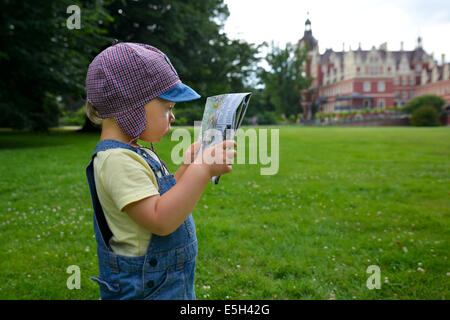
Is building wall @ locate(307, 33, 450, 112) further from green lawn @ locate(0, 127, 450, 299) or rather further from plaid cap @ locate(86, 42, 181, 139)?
plaid cap @ locate(86, 42, 181, 139)

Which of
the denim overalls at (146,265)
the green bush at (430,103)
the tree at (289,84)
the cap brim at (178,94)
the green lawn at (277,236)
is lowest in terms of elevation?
the green lawn at (277,236)

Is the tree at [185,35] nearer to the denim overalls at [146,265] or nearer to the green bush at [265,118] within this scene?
the denim overalls at [146,265]

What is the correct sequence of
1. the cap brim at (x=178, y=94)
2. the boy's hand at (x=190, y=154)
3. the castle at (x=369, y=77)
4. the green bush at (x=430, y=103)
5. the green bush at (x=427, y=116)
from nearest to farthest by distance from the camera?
1. the cap brim at (x=178, y=94)
2. the boy's hand at (x=190, y=154)
3. the green bush at (x=427, y=116)
4. the green bush at (x=430, y=103)
5. the castle at (x=369, y=77)

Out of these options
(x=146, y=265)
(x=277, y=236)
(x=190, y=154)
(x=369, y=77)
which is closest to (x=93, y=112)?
(x=190, y=154)

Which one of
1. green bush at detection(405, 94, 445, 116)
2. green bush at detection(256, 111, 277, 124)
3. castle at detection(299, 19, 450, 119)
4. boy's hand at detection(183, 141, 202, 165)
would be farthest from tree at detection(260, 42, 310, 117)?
boy's hand at detection(183, 141, 202, 165)

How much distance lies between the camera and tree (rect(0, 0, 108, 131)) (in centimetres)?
1214

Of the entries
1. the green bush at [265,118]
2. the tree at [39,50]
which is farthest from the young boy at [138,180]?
the green bush at [265,118]

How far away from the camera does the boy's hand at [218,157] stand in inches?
58.0

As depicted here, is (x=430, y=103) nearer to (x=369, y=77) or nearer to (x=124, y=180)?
(x=369, y=77)

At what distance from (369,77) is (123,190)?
70.0 m

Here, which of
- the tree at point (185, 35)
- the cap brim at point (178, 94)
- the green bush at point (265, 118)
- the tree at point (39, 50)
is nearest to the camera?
the cap brim at point (178, 94)

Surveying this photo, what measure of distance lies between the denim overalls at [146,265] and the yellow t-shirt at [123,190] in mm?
A: 35

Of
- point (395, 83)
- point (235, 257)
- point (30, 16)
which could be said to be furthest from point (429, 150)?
point (395, 83)

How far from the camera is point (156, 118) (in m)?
1.54
